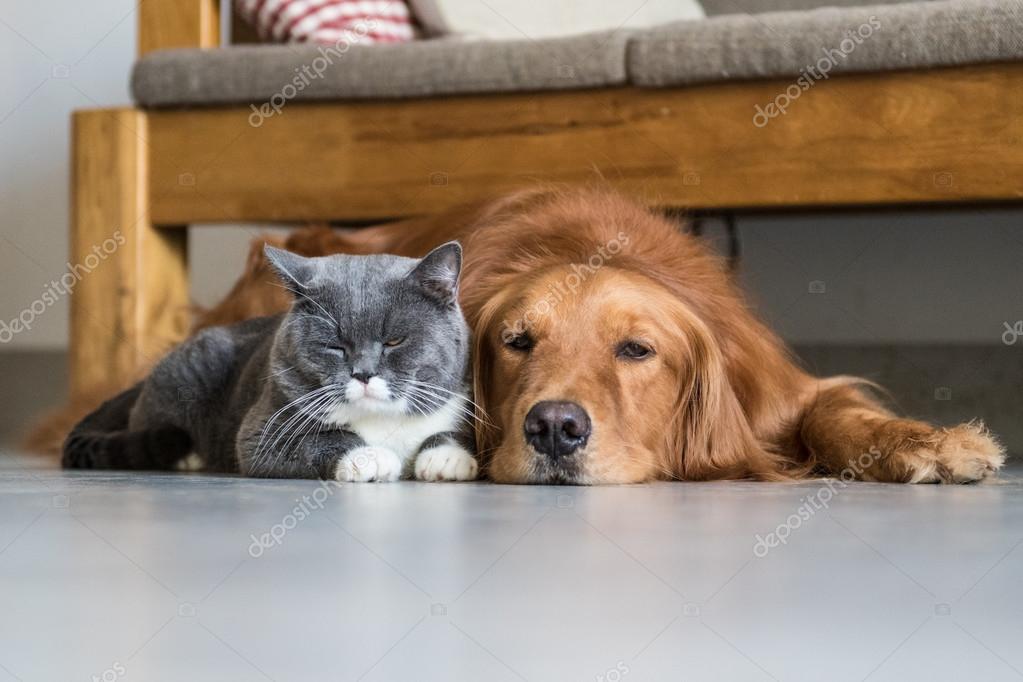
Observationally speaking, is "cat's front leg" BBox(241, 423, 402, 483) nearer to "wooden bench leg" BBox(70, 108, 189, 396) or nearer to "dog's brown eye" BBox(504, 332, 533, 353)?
"dog's brown eye" BBox(504, 332, 533, 353)

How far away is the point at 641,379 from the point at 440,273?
0.38m

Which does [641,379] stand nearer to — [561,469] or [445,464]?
[561,469]

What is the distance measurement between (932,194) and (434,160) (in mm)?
1130

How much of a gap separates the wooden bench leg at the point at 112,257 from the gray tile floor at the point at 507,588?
1.43 m

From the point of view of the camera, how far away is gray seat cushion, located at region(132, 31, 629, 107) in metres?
2.73

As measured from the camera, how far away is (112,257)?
3.05 meters

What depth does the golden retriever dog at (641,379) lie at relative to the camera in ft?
6.20

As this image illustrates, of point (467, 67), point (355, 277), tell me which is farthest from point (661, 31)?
point (355, 277)

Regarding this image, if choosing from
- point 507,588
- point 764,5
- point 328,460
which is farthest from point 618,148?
point 507,588

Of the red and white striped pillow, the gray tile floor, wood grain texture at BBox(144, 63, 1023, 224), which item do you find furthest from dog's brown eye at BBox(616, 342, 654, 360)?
the red and white striped pillow

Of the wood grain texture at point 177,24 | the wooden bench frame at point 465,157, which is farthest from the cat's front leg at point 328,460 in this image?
the wood grain texture at point 177,24

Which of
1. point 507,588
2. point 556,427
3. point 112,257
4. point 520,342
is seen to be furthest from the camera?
point 112,257

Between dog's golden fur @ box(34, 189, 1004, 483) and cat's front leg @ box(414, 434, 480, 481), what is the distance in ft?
0.12

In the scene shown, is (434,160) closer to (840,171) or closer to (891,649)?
(840,171)
